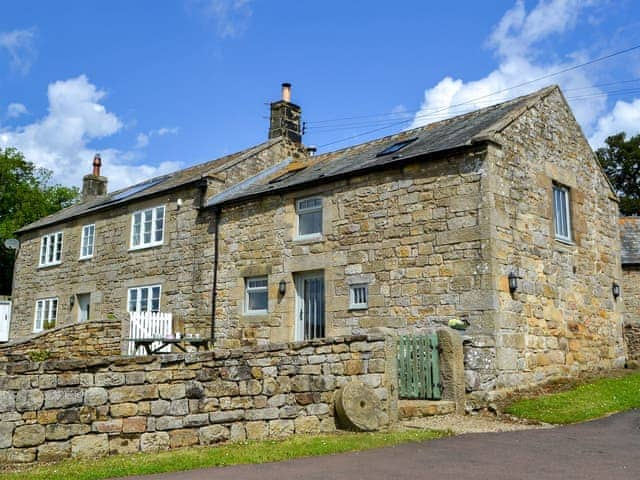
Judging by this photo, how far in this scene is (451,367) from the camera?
10641mm

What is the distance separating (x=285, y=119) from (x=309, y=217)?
775 cm

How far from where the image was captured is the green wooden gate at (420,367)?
1075 centimetres

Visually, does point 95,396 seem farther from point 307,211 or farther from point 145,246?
point 145,246

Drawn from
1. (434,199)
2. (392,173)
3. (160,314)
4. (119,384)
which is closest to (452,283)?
(434,199)

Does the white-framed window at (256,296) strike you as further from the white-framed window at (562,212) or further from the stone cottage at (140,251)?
the white-framed window at (562,212)

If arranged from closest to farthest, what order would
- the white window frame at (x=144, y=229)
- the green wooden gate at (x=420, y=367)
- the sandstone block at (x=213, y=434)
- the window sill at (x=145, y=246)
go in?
1. the sandstone block at (x=213, y=434)
2. the green wooden gate at (x=420, y=367)
3. the window sill at (x=145, y=246)
4. the white window frame at (x=144, y=229)

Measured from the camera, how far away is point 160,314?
17719mm

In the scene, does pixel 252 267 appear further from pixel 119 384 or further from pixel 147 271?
pixel 119 384

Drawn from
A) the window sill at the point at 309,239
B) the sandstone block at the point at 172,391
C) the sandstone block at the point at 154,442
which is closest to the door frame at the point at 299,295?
the window sill at the point at 309,239

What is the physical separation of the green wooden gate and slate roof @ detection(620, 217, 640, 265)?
1409 cm

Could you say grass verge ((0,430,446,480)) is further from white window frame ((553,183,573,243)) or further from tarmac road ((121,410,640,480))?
white window frame ((553,183,573,243))

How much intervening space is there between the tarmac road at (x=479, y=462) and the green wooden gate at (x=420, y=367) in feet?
6.74

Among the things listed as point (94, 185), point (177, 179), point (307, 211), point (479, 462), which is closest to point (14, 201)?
point (94, 185)

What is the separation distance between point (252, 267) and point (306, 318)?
2.17 metres
